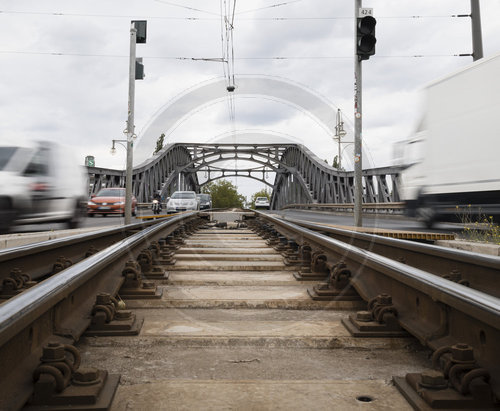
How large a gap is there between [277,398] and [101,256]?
1845mm

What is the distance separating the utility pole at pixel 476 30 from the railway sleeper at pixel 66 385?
12536mm

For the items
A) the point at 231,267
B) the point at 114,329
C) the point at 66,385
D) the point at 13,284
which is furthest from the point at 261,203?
the point at 66,385

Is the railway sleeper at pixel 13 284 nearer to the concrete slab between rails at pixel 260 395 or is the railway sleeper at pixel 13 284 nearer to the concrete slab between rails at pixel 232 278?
the concrete slab between rails at pixel 232 278

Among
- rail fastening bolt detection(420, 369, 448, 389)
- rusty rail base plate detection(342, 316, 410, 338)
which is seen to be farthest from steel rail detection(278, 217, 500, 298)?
rail fastening bolt detection(420, 369, 448, 389)

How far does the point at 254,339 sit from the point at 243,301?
0.73m

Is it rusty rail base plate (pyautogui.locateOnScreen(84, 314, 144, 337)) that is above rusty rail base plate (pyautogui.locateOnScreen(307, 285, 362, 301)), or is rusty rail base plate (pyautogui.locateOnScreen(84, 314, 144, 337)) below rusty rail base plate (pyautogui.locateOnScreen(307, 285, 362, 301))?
Answer: below

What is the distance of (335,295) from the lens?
3.23 meters

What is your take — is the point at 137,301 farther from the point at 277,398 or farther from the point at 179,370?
the point at 277,398

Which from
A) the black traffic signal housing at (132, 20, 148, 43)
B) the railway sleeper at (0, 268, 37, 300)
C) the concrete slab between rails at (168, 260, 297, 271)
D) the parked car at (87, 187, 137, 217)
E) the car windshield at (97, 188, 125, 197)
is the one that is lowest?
the concrete slab between rails at (168, 260, 297, 271)

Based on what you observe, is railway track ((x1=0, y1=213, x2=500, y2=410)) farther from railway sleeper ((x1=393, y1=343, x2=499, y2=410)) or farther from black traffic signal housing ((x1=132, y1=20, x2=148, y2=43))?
black traffic signal housing ((x1=132, y1=20, x2=148, y2=43))

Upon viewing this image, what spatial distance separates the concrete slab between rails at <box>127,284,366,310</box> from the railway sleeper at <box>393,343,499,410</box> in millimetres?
1287

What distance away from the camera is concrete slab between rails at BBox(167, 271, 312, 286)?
3800 millimetres

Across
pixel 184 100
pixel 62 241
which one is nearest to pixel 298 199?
pixel 184 100

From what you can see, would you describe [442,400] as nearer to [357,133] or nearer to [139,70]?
→ [357,133]
